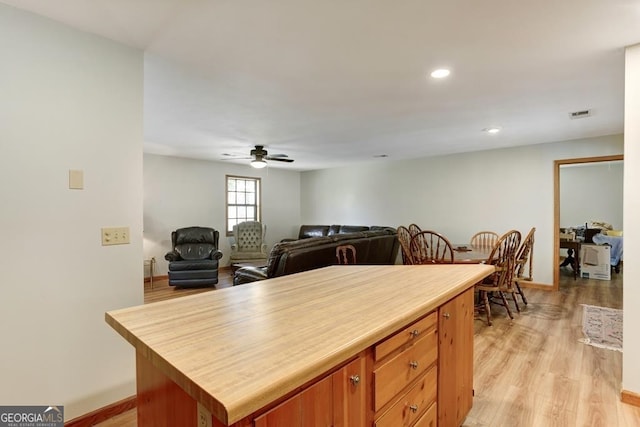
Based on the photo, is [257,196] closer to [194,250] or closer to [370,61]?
[194,250]

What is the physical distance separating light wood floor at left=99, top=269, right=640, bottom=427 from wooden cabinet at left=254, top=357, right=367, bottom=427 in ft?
4.60

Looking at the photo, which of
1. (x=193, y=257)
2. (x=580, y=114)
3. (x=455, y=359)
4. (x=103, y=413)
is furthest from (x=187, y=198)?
(x=580, y=114)

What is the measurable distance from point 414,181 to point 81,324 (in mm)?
6061

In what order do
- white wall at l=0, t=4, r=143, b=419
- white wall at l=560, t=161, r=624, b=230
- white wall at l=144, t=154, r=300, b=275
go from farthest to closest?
white wall at l=560, t=161, r=624, b=230
white wall at l=144, t=154, r=300, b=275
white wall at l=0, t=4, r=143, b=419

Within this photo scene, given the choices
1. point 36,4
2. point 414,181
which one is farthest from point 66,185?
point 414,181

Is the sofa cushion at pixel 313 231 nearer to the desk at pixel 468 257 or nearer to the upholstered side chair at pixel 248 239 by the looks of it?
the upholstered side chair at pixel 248 239

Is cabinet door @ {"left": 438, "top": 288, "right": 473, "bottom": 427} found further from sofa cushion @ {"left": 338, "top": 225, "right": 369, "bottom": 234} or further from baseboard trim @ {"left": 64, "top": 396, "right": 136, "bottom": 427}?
sofa cushion @ {"left": 338, "top": 225, "right": 369, "bottom": 234}

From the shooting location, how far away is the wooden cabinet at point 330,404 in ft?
2.55

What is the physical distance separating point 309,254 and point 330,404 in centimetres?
264

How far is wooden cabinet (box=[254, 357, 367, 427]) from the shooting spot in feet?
2.55

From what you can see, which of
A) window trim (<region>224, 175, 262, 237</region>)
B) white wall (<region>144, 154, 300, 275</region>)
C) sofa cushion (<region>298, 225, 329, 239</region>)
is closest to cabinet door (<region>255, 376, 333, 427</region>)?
white wall (<region>144, 154, 300, 275</region>)

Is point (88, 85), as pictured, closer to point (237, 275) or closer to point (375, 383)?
point (375, 383)

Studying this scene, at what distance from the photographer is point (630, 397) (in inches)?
82.6

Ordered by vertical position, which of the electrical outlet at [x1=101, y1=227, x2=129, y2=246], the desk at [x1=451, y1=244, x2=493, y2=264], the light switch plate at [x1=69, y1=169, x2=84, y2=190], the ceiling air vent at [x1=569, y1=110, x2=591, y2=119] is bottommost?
the desk at [x1=451, y1=244, x2=493, y2=264]
